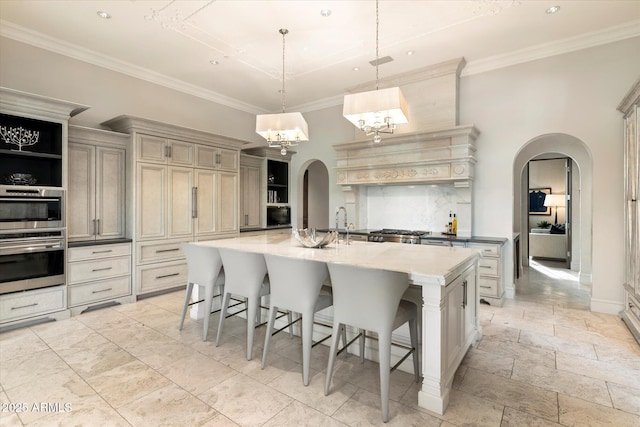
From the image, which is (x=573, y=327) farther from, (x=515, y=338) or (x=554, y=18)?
(x=554, y=18)

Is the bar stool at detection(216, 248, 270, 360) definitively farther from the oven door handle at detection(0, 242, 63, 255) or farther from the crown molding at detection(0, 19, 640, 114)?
the crown molding at detection(0, 19, 640, 114)

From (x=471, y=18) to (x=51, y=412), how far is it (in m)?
4.93

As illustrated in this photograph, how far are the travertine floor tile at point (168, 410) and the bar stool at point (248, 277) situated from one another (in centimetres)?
62

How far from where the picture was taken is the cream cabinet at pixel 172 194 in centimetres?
428

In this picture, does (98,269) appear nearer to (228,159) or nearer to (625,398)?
(228,159)

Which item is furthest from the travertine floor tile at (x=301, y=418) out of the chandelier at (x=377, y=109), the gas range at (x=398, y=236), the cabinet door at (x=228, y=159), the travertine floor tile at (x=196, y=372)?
the cabinet door at (x=228, y=159)

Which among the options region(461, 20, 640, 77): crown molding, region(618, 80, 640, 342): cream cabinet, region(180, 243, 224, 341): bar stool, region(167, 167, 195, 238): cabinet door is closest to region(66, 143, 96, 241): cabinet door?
region(167, 167, 195, 238): cabinet door

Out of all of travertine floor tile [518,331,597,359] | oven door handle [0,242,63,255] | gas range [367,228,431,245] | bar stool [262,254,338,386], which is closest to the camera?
bar stool [262,254,338,386]

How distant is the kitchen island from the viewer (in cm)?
196

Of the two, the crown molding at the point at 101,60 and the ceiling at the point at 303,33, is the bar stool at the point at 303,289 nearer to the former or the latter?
the ceiling at the point at 303,33

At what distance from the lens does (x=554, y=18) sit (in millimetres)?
3490

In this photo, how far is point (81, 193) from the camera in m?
3.98

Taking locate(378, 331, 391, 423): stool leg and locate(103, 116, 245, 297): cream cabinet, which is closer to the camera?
locate(378, 331, 391, 423): stool leg

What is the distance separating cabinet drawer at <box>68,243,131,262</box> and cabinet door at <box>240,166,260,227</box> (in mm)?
2101
